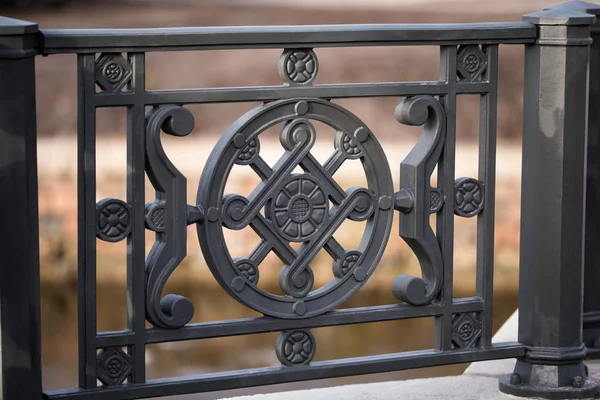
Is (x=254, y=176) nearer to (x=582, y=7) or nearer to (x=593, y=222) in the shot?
(x=593, y=222)

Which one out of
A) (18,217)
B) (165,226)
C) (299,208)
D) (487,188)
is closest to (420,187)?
(487,188)

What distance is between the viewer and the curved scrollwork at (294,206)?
2537 millimetres

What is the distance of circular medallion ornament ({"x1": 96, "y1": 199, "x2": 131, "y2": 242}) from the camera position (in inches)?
95.0

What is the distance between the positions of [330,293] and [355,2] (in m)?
11.9

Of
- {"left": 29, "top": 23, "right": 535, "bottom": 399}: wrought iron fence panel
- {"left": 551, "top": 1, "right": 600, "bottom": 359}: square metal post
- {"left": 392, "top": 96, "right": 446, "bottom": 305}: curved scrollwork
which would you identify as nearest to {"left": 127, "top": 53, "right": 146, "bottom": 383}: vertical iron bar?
{"left": 29, "top": 23, "right": 535, "bottom": 399}: wrought iron fence panel

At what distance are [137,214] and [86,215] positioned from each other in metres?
0.13

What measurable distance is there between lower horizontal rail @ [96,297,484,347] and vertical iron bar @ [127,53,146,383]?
4cm

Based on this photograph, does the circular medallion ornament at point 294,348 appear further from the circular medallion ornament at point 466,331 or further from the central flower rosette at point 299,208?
the circular medallion ornament at point 466,331

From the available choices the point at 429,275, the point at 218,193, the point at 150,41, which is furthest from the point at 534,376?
the point at 150,41

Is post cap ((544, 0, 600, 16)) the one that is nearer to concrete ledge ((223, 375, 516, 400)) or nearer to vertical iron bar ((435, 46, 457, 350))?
vertical iron bar ((435, 46, 457, 350))

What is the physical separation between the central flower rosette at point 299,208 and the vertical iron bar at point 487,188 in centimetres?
47

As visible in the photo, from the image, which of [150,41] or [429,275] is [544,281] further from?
[150,41]

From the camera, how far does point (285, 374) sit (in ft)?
8.68

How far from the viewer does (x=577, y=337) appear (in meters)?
2.91
